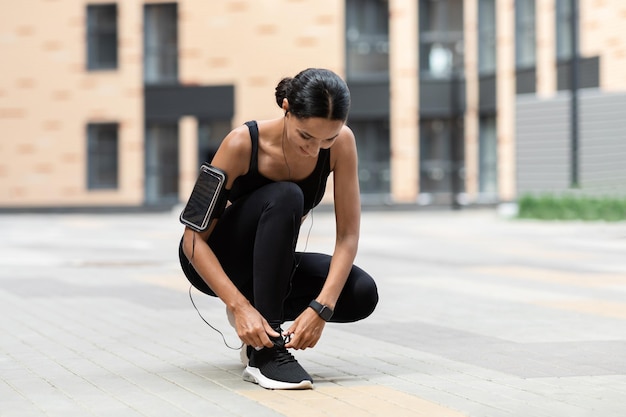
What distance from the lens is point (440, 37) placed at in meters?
37.3

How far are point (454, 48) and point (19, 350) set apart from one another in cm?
3103

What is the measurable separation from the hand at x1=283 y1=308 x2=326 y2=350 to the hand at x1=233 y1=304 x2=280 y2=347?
84mm

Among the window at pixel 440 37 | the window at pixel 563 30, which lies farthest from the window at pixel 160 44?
the window at pixel 563 30

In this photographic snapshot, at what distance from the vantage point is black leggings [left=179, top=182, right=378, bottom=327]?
5746 millimetres

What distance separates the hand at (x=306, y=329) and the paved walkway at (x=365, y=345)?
0.70ft

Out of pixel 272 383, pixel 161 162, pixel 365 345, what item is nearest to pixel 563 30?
pixel 161 162

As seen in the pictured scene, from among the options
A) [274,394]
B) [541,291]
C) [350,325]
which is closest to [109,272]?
[541,291]

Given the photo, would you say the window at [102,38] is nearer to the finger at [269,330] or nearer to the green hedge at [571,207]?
the green hedge at [571,207]

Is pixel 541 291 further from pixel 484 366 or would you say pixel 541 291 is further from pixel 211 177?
pixel 211 177

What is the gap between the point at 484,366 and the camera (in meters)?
6.45

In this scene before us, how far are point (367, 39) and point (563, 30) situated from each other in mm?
6800

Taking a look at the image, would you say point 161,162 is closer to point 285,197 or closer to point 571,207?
point 571,207

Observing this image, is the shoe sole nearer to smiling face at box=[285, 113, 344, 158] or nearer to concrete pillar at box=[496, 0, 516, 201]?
smiling face at box=[285, 113, 344, 158]

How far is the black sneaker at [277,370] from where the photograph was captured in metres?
5.66
